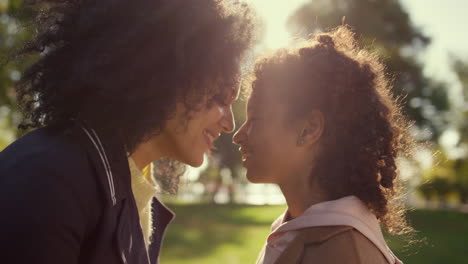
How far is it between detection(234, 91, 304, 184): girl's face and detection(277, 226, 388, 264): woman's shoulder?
1.57 ft

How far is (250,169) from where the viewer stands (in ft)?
10.0

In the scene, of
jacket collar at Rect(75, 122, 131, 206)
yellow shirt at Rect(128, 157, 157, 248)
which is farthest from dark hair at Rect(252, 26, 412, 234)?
jacket collar at Rect(75, 122, 131, 206)

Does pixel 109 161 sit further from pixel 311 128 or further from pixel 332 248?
pixel 311 128

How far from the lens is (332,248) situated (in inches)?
94.5

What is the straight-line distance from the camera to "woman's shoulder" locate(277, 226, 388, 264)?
93.9 inches

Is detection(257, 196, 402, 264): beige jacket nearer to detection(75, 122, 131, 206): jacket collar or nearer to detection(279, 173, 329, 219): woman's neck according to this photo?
detection(279, 173, 329, 219): woman's neck

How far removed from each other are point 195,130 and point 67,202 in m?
1.00

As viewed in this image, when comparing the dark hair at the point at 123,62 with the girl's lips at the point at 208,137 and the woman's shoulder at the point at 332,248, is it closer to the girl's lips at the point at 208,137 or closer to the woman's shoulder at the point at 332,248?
the girl's lips at the point at 208,137

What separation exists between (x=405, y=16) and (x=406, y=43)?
120 cm

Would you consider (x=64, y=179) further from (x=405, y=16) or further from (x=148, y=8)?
(x=405, y=16)

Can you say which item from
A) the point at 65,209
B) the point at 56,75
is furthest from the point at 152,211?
the point at 65,209

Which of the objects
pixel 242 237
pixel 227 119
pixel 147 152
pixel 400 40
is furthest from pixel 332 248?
pixel 400 40

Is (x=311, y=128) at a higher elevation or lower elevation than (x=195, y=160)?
higher

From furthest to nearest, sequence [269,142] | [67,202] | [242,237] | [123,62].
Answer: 1. [242,237]
2. [269,142]
3. [123,62]
4. [67,202]
